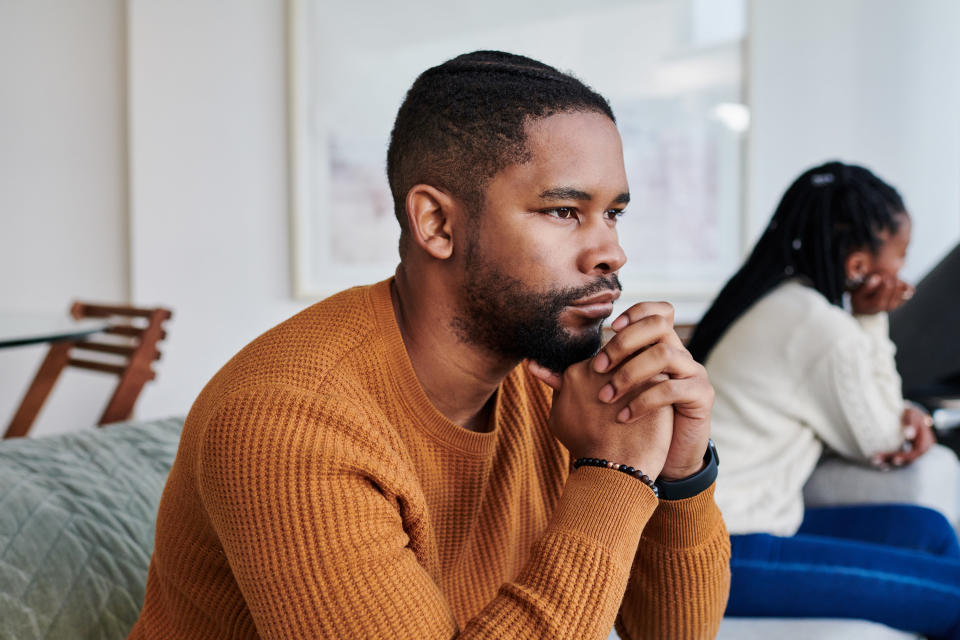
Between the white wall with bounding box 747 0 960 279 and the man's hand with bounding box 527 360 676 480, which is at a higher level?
the white wall with bounding box 747 0 960 279

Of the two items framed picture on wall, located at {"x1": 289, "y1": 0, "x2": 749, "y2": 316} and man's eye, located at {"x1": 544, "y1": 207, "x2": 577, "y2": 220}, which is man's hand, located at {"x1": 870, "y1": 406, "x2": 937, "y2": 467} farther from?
framed picture on wall, located at {"x1": 289, "y1": 0, "x2": 749, "y2": 316}

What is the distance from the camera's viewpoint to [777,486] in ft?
6.03

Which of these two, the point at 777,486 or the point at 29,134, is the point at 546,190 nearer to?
the point at 777,486

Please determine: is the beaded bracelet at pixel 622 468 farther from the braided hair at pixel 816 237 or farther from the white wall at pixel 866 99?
the white wall at pixel 866 99

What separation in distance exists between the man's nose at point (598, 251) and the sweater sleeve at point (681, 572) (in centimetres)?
32

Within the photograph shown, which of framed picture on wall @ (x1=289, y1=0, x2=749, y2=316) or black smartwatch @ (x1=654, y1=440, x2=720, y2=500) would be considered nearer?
black smartwatch @ (x1=654, y1=440, x2=720, y2=500)

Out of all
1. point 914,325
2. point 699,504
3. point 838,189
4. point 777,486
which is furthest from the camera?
point 914,325

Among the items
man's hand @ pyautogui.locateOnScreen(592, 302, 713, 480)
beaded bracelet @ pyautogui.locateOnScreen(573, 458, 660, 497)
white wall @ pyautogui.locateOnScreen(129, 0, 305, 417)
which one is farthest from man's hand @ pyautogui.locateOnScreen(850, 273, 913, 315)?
white wall @ pyautogui.locateOnScreen(129, 0, 305, 417)

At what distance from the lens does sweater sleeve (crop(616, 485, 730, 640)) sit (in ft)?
3.50

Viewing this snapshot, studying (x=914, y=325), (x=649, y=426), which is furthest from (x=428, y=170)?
(x=914, y=325)

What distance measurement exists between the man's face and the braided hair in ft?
3.78

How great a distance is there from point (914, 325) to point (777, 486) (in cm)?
129

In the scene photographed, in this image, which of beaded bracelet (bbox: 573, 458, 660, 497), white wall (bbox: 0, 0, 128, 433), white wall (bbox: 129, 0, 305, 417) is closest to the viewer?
beaded bracelet (bbox: 573, 458, 660, 497)

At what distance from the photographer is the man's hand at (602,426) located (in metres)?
0.90
